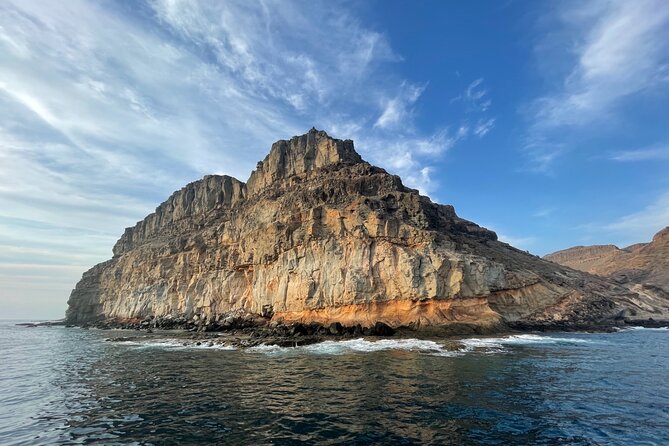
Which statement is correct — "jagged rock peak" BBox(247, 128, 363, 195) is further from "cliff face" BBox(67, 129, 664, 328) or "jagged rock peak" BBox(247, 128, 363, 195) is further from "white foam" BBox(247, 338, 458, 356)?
"white foam" BBox(247, 338, 458, 356)

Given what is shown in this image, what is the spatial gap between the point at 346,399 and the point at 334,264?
36753mm

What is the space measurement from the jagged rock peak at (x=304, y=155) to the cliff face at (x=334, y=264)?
285mm

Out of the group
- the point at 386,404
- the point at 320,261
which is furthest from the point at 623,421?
the point at 320,261

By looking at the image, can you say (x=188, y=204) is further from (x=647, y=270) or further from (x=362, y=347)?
(x=647, y=270)

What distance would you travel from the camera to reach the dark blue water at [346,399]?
12.9m

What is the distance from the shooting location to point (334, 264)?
53.8 meters

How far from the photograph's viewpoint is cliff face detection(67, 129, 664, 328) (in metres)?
48.7

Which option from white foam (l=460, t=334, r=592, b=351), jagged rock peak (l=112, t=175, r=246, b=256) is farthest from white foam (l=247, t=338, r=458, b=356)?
jagged rock peak (l=112, t=175, r=246, b=256)

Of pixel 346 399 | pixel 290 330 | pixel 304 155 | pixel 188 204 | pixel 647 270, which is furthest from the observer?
pixel 647 270

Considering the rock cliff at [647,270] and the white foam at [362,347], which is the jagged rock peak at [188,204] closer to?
the white foam at [362,347]

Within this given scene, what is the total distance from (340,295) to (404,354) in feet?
71.7

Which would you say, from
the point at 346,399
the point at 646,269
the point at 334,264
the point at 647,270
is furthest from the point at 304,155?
the point at 646,269

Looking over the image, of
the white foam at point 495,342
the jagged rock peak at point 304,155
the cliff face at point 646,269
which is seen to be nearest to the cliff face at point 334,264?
the jagged rock peak at point 304,155

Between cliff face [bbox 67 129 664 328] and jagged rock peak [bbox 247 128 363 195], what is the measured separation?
0.94ft
